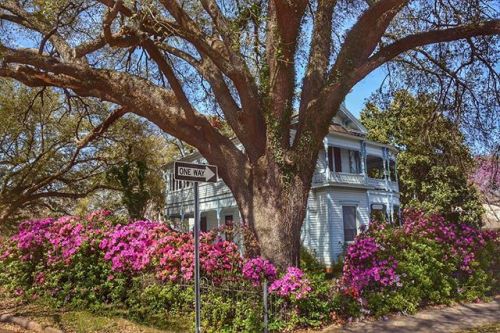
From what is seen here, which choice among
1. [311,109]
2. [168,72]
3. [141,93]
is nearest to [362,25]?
[311,109]

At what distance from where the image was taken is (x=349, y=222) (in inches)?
1001

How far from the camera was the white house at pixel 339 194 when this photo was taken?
24.2 meters

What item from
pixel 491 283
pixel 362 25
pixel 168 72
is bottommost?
pixel 491 283

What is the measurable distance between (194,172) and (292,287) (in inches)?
115

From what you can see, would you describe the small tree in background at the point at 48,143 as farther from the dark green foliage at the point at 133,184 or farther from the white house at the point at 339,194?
the white house at the point at 339,194

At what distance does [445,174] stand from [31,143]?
24891mm

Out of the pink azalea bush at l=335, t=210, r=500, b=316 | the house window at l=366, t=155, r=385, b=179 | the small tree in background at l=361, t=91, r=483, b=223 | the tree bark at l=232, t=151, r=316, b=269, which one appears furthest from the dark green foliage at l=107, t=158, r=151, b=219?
the house window at l=366, t=155, r=385, b=179

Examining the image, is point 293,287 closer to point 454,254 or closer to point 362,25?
point 454,254

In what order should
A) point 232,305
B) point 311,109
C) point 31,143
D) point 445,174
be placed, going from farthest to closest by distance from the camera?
point 445,174 < point 31,143 < point 311,109 < point 232,305

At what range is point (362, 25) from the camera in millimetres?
10070

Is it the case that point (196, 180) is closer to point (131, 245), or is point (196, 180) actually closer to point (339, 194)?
point (131, 245)

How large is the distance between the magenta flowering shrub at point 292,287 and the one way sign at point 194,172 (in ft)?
7.92

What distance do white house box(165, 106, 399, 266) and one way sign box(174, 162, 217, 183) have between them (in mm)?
13113

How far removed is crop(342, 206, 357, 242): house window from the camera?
2509cm
